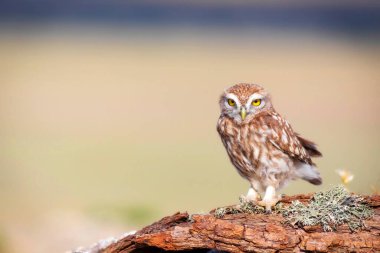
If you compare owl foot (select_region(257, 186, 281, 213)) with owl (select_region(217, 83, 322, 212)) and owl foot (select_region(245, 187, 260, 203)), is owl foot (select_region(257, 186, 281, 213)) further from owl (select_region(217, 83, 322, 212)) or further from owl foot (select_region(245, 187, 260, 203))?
owl foot (select_region(245, 187, 260, 203))

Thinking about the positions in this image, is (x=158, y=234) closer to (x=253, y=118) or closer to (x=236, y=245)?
(x=236, y=245)

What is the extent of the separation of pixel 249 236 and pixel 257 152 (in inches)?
32.8

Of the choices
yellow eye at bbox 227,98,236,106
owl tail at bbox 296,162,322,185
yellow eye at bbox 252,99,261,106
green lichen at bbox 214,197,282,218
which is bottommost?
green lichen at bbox 214,197,282,218

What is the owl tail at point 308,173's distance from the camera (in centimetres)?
510

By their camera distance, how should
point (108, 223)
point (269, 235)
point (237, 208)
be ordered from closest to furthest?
point (269, 235), point (237, 208), point (108, 223)

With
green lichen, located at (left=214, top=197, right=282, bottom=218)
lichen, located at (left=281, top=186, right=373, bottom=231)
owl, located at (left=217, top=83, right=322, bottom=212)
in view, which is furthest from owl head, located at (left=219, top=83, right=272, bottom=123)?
lichen, located at (left=281, top=186, right=373, bottom=231)

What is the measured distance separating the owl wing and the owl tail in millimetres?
74

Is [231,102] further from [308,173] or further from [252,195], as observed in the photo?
[308,173]

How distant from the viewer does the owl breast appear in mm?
4809

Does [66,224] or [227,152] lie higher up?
[66,224]

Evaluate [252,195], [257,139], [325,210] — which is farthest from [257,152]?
[325,210]

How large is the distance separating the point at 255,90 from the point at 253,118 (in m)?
0.19

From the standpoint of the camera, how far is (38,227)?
7.35 metres

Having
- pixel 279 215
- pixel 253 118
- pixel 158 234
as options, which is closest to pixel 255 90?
pixel 253 118
